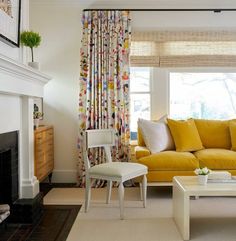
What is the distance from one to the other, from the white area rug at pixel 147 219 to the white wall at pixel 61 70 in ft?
2.53

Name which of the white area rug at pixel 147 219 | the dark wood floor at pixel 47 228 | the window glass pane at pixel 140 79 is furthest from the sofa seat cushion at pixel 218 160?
the dark wood floor at pixel 47 228

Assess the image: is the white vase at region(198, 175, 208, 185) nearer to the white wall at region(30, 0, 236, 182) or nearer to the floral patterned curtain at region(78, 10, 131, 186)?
the floral patterned curtain at region(78, 10, 131, 186)

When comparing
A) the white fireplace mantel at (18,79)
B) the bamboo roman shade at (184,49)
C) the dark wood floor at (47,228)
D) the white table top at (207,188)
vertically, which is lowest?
the dark wood floor at (47,228)

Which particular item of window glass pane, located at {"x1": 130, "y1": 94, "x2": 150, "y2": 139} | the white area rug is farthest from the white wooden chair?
window glass pane, located at {"x1": 130, "y1": 94, "x2": 150, "y2": 139}

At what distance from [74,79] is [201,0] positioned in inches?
81.5

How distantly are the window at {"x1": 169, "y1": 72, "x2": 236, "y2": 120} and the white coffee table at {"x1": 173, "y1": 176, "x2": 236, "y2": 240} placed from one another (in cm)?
202

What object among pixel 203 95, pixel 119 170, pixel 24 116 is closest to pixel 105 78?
pixel 203 95

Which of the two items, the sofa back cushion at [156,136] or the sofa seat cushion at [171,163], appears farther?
the sofa back cushion at [156,136]

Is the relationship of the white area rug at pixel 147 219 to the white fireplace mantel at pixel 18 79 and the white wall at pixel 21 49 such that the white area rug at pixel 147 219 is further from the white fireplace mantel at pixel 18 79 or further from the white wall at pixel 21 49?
the white wall at pixel 21 49

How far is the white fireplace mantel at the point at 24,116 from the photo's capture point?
300 centimetres

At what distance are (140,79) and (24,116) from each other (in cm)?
210

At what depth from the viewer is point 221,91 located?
16.6ft

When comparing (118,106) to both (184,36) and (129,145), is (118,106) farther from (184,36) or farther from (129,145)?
(184,36)

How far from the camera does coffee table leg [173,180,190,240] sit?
9.31 feet
